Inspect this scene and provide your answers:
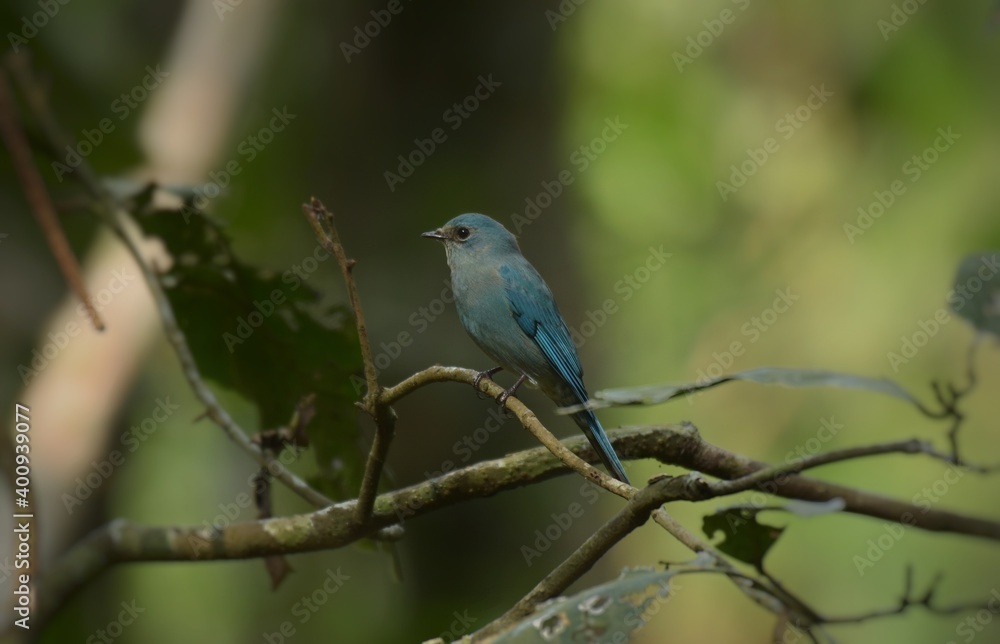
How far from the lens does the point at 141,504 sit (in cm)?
703

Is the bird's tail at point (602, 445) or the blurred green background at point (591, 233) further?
the blurred green background at point (591, 233)

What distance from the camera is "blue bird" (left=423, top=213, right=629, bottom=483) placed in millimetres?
4328

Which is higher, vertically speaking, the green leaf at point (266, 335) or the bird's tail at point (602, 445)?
the green leaf at point (266, 335)

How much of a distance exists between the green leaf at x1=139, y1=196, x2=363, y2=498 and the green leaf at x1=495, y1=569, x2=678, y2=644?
1459mm

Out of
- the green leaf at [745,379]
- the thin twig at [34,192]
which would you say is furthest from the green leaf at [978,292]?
the thin twig at [34,192]

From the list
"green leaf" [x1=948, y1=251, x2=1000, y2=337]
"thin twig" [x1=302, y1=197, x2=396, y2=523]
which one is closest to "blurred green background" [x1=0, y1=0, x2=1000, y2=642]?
"thin twig" [x1=302, y1=197, x2=396, y2=523]

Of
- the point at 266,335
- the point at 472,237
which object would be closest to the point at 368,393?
the point at 266,335

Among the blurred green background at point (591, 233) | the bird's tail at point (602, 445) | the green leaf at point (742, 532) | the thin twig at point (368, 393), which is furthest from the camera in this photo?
the blurred green background at point (591, 233)

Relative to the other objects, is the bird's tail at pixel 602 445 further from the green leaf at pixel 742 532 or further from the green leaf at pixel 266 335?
the green leaf at pixel 266 335

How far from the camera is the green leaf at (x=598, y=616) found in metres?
1.70

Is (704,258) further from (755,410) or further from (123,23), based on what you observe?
(123,23)

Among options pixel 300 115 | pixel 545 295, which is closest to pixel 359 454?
pixel 545 295

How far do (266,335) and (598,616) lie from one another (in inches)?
68.0

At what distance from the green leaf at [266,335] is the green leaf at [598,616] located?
1.46 m
